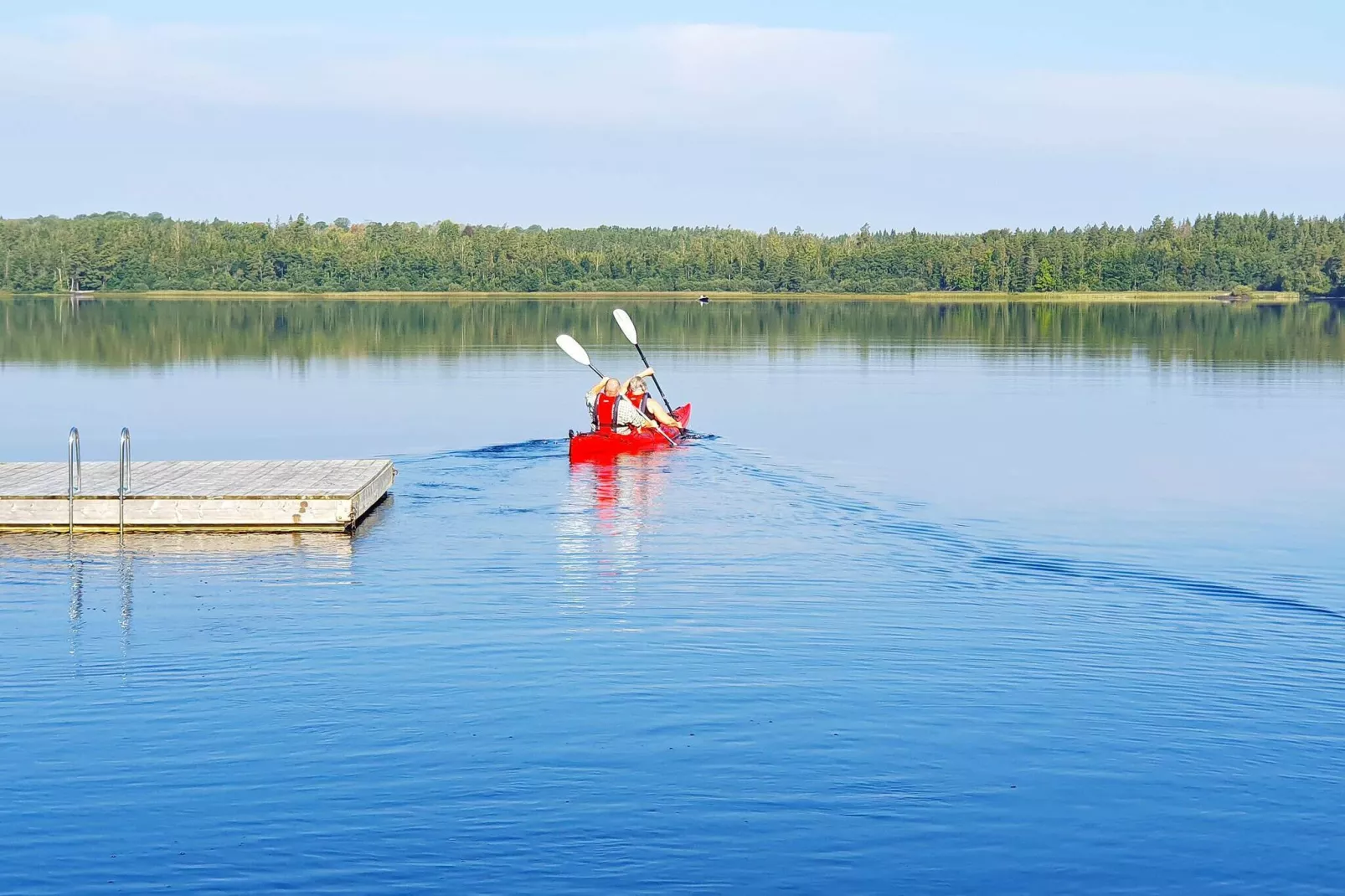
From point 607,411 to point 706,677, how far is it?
16317 millimetres

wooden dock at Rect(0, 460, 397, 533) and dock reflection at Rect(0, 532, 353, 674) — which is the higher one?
wooden dock at Rect(0, 460, 397, 533)

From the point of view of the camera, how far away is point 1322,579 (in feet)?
63.9

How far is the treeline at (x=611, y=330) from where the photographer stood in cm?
6856

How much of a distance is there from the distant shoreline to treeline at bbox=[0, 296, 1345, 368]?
2404cm

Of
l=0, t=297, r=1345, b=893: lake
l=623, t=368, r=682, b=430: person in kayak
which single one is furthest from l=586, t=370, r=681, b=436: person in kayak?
l=0, t=297, r=1345, b=893: lake

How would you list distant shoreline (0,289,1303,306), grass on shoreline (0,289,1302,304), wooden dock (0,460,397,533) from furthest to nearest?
grass on shoreline (0,289,1302,304) < distant shoreline (0,289,1303,306) < wooden dock (0,460,397,533)

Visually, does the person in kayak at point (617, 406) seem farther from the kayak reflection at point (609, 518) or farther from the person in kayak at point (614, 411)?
the kayak reflection at point (609, 518)

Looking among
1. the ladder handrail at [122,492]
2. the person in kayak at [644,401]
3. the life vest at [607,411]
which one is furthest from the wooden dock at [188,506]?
the person in kayak at [644,401]

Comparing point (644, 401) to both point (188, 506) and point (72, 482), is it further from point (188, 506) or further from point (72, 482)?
point (72, 482)

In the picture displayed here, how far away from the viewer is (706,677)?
47.9ft

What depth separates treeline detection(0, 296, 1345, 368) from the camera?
6856 centimetres

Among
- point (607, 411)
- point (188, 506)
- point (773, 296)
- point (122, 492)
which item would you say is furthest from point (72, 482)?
point (773, 296)

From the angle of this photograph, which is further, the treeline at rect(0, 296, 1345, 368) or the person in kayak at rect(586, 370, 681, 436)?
the treeline at rect(0, 296, 1345, 368)

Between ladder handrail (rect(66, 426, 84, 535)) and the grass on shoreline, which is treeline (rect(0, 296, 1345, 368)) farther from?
ladder handrail (rect(66, 426, 84, 535))
